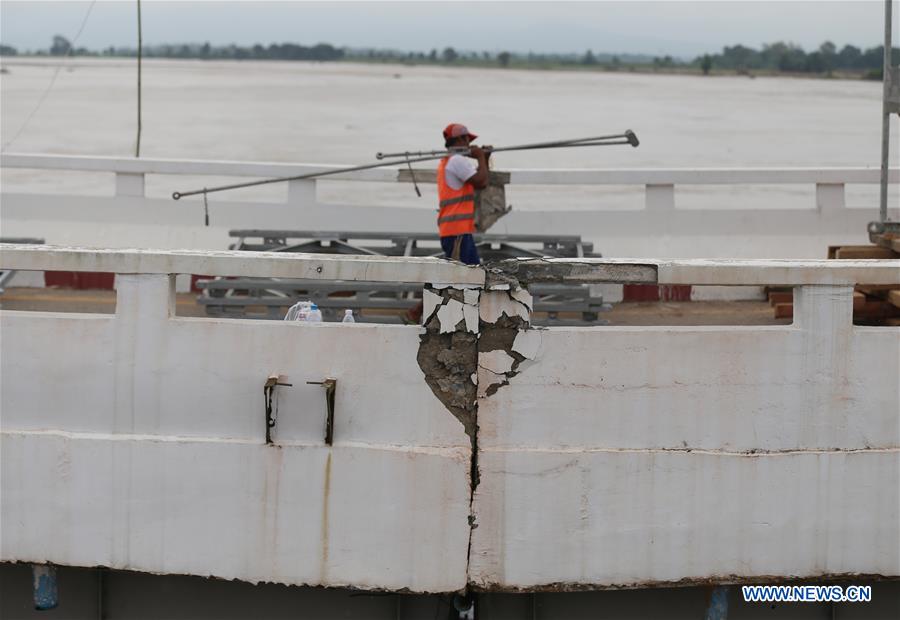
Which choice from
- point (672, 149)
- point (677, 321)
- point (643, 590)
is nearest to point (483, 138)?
point (672, 149)

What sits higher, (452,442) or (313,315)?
(313,315)

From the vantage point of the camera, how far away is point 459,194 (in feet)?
26.9

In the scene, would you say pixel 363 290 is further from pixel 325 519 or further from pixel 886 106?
pixel 886 106

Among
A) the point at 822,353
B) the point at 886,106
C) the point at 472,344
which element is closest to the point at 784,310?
the point at 886,106

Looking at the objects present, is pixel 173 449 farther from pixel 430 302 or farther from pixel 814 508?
pixel 814 508

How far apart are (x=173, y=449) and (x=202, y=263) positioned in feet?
2.54

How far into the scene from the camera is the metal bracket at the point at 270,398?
17.5 ft

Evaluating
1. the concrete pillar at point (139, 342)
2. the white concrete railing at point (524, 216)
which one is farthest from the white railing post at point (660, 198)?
the concrete pillar at point (139, 342)

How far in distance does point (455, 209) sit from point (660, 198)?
7.39ft

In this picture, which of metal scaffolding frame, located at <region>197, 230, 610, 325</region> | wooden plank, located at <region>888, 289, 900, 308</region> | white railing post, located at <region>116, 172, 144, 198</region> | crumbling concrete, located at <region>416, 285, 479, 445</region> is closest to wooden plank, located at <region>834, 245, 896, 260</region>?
wooden plank, located at <region>888, 289, 900, 308</region>

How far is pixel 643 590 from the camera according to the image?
5836mm

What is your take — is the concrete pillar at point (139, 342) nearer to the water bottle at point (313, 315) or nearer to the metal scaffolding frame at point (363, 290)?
the water bottle at point (313, 315)

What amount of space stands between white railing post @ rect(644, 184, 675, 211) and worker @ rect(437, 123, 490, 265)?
2.01m

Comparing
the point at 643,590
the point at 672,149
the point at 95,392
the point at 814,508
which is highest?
the point at 672,149
